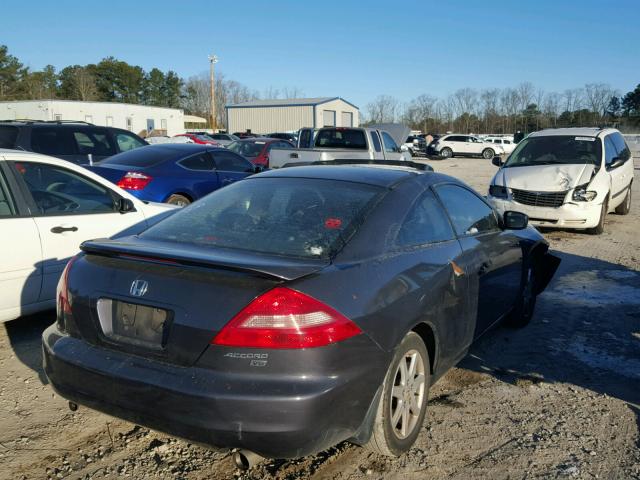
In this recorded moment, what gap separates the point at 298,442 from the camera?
2.58 m

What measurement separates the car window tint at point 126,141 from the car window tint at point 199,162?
281cm

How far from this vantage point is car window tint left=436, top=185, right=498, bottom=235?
4.12 metres

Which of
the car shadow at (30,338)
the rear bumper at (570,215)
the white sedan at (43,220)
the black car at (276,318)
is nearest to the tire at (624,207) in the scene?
the rear bumper at (570,215)

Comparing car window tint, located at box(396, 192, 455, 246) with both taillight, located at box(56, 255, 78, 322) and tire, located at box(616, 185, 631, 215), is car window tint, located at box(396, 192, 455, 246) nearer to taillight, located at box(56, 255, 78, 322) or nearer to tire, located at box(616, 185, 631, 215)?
taillight, located at box(56, 255, 78, 322)

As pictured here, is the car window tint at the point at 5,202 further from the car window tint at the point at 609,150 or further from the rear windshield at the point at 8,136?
the car window tint at the point at 609,150

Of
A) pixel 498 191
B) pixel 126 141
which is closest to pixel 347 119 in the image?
pixel 126 141

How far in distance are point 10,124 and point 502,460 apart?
1039 cm

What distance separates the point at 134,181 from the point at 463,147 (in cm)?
3857

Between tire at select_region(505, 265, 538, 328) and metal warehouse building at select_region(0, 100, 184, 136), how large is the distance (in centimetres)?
4000

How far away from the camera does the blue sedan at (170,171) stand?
29.3 ft

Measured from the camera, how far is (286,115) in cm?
6094

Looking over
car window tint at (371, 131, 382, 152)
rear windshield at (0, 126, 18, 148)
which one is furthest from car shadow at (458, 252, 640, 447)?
rear windshield at (0, 126, 18, 148)

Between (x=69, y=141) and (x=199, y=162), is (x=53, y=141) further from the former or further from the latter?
(x=199, y=162)

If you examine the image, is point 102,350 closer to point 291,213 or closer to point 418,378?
point 291,213
